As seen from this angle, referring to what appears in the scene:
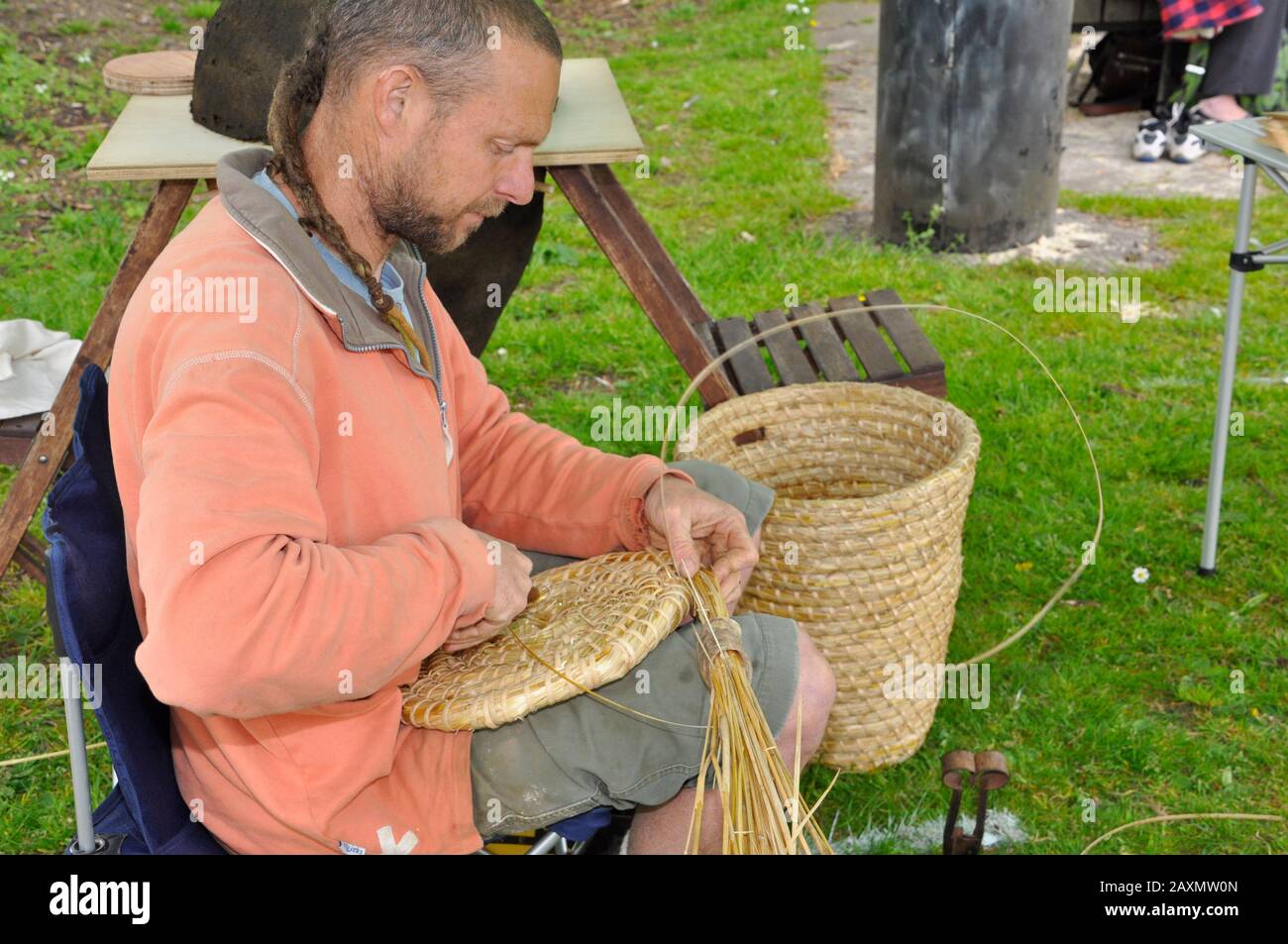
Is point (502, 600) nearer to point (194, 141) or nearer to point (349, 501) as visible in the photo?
point (349, 501)

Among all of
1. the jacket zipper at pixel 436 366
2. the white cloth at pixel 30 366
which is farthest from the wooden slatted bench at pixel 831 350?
the white cloth at pixel 30 366

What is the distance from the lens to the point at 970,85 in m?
5.65

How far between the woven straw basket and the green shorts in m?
0.69

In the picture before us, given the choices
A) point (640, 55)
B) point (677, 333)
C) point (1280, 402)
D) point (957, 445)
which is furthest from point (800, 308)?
point (640, 55)

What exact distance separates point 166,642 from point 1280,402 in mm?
4070

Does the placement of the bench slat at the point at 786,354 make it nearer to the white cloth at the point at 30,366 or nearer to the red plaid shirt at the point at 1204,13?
→ the white cloth at the point at 30,366

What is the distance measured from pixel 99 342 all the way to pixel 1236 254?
2.82 meters

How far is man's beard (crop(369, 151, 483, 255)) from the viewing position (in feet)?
6.60

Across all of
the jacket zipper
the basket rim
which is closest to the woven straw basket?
the basket rim

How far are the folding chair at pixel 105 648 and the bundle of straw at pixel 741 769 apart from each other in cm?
74

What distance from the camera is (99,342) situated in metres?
3.19

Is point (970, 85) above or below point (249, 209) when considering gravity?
below

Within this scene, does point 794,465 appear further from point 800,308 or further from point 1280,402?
point 1280,402

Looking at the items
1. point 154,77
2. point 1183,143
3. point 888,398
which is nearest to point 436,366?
point 888,398
